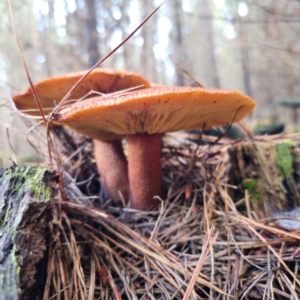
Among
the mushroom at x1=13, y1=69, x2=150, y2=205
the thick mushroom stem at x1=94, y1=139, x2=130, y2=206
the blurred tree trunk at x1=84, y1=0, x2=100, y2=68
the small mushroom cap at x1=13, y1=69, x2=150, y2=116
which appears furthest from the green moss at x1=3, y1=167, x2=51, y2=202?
the blurred tree trunk at x1=84, y1=0, x2=100, y2=68

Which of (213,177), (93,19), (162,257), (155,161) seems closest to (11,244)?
(162,257)

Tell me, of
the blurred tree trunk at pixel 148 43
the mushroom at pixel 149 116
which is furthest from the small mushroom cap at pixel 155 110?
the blurred tree trunk at pixel 148 43

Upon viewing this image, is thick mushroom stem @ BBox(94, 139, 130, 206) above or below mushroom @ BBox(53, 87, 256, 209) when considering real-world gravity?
below

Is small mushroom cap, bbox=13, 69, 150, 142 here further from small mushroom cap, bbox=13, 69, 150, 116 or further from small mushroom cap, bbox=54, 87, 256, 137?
small mushroom cap, bbox=54, 87, 256, 137

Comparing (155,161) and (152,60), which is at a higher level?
(152,60)

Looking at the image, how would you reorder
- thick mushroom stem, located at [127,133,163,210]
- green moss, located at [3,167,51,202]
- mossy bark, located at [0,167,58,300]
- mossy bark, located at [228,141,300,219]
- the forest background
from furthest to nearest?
the forest background < thick mushroom stem, located at [127,133,163,210] < mossy bark, located at [228,141,300,219] < green moss, located at [3,167,51,202] < mossy bark, located at [0,167,58,300]

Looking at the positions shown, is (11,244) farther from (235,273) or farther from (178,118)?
(178,118)
